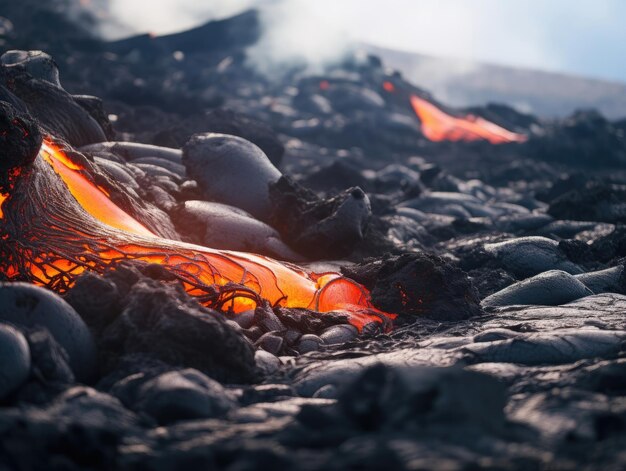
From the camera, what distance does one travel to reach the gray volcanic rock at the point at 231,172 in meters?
7.72

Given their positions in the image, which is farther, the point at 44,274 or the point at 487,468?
the point at 44,274

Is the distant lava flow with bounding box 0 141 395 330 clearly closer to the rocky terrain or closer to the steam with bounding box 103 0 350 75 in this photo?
the rocky terrain

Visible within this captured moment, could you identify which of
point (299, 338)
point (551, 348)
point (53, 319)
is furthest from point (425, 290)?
point (53, 319)

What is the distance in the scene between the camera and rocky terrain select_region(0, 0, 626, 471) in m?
2.43

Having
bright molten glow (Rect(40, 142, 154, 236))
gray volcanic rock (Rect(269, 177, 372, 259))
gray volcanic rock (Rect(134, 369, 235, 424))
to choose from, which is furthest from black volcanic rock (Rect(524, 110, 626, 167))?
gray volcanic rock (Rect(134, 369, 235, 424))

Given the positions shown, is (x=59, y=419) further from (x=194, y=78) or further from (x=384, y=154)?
(x=194, y=78)

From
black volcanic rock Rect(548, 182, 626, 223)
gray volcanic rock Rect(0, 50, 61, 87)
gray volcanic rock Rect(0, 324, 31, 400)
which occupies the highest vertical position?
gray volcanic rock Rect(0, 50, 61, 87)

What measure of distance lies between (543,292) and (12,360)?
400cm

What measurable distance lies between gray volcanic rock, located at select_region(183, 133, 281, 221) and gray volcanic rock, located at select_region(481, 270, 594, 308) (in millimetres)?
2738

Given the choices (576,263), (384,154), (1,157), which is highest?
(1,157)

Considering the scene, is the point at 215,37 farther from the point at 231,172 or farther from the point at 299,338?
the point at 299,338

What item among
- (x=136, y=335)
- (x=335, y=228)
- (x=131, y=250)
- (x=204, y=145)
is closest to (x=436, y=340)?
(x=136, y=335)

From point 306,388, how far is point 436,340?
1017 mm

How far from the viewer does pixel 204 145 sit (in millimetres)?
8117
